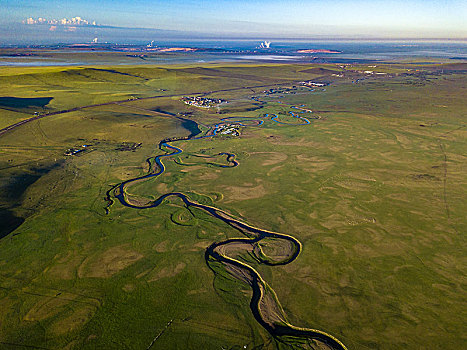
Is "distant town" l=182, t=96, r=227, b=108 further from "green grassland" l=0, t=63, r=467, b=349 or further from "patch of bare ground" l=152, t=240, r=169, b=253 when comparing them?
"patch of bare ground" l=152, t=240, r=169, b=253

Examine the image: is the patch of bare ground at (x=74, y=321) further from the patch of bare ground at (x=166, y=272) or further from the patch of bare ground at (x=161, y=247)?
the patch of bare ground at (x=161, y=247)

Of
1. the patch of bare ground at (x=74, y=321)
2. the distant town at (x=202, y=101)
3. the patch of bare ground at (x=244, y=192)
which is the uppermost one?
the distant town at (x=202, y=101)

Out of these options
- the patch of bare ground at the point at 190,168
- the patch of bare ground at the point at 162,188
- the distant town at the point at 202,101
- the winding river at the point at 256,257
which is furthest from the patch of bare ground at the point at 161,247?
the distant town at the point at 202,101

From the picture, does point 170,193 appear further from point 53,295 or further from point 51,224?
point 53,295

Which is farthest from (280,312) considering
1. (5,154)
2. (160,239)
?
(5,154)

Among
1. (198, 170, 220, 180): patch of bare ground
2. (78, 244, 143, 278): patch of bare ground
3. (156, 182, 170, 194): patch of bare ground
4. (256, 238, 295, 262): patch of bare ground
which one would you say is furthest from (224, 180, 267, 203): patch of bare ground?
(78, 244, 143, 278): patch of bare ground

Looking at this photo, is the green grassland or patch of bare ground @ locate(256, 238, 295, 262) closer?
the green grassland
